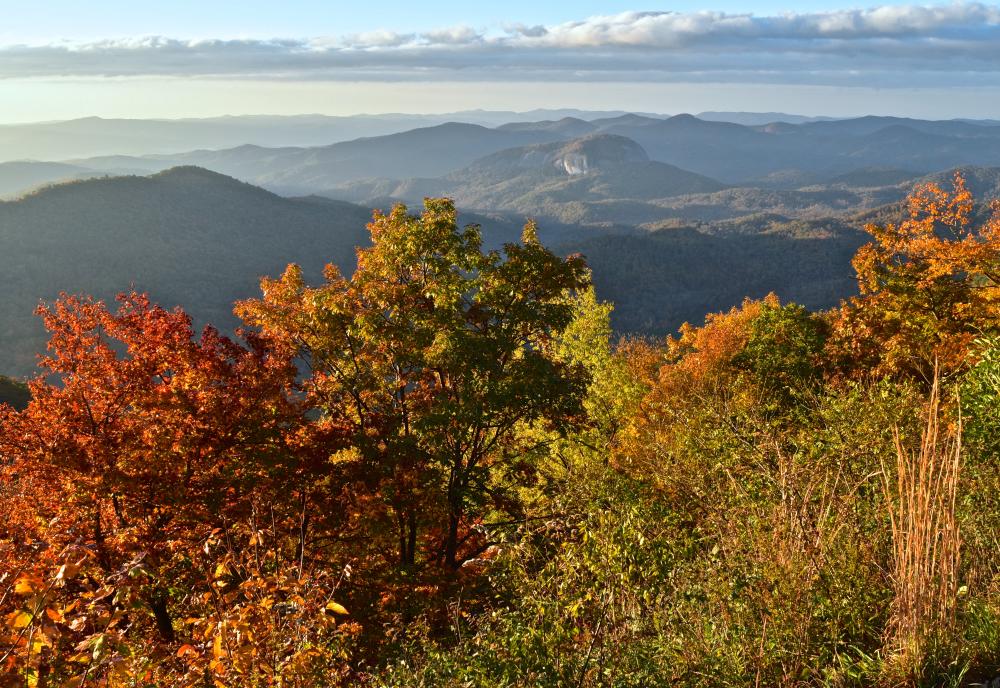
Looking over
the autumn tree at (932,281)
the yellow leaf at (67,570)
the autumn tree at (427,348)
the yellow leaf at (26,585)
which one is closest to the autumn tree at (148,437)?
the autumn tree at (427,348)

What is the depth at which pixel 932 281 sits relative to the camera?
23859 millimetres

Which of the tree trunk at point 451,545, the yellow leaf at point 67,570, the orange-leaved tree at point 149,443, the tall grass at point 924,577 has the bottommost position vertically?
the tree trunk at point 451,545

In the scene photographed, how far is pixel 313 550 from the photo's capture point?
1497 centimetres

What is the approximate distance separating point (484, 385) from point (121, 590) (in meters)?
10.7

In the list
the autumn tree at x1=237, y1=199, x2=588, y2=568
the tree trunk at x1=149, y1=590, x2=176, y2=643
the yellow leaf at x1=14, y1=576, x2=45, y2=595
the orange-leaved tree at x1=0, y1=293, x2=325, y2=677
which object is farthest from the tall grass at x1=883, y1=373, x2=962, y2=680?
the tree trunk at x1=149, y1=590, x2=176, y2=643

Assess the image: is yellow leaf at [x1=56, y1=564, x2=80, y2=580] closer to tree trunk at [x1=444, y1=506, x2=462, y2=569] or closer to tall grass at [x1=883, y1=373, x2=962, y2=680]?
tall grass at [x1=883, y1=373, x2=962, y2=680]

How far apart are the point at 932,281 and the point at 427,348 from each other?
1901 cm

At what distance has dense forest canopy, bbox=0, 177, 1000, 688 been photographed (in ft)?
18.0

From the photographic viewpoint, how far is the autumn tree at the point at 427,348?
48.7ft

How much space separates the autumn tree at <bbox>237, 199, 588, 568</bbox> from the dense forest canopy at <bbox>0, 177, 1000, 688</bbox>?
0.08 metres

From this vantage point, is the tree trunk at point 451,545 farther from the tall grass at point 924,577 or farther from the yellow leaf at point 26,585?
the yellow leaf at point 26,585

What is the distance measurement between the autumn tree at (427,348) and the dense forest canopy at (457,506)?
8 cm

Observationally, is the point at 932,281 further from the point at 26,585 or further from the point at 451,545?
the point at 26,585

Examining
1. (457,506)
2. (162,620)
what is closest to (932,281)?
(457,506)
